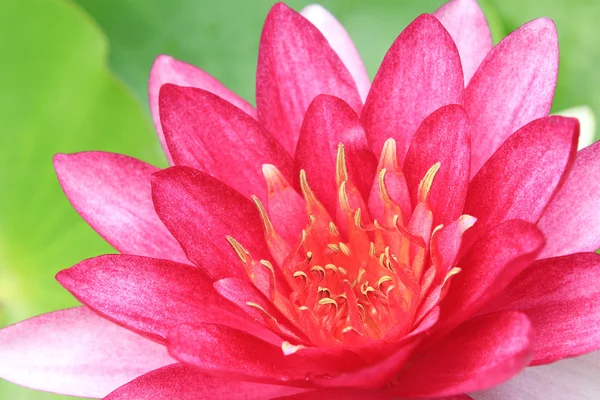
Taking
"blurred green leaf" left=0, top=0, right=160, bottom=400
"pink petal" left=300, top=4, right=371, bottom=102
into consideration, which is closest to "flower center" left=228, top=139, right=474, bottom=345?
"pink petal" left=300, top=4, right=371, bottom=102

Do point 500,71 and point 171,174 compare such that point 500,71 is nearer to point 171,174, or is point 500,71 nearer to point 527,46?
point 527,46

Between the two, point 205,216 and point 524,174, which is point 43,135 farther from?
→ point 524,174

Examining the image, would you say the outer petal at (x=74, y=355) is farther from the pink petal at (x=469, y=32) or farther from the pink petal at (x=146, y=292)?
the pink petal at (x=469, y=32)

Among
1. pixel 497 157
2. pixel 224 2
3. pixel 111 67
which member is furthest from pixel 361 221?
pixel 111 67

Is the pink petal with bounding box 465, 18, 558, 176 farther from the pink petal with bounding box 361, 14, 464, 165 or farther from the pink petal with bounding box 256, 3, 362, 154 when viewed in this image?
the pink petal with bounding box 256, 3, 362, 154

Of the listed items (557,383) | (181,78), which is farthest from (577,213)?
(181,78)

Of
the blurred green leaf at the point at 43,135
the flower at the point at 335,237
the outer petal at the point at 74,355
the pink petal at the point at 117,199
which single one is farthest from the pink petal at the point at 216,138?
the blurred green leaf at the point at 43,135
